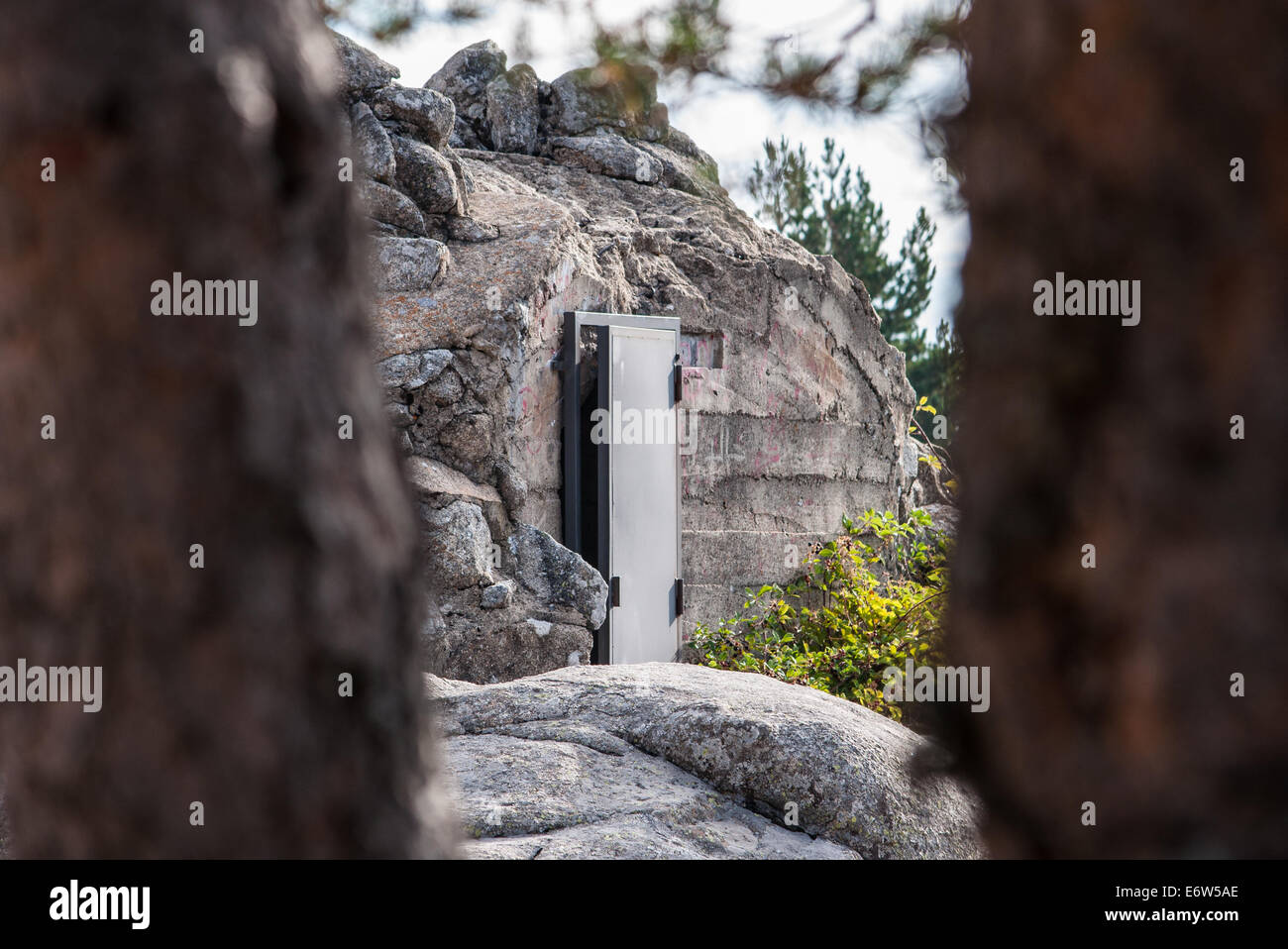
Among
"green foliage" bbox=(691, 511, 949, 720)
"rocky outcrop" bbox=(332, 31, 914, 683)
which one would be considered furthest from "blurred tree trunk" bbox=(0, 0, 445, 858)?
"green foliage" bbox=(691, 511, 949, 720)

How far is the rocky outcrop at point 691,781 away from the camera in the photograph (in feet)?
10.2

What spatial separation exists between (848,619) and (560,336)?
2754 mm

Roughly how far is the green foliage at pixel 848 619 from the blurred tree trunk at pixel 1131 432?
467 centimetres

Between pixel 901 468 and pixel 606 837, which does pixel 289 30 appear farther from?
pixel 901 468

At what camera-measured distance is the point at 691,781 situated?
3451mm

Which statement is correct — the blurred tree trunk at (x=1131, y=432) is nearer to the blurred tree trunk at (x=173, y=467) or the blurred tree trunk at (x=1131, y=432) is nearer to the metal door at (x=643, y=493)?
the blurred tree trunk at (x=173, y=467)

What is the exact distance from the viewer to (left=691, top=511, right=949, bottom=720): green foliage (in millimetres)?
6703

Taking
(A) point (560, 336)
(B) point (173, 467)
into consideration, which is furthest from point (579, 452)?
(B) point (173, 467)

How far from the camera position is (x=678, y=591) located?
760 centimetres

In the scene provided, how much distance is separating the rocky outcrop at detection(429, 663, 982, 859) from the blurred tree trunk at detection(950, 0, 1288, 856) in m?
2.05

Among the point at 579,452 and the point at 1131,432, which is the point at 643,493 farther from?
the point at 1131,432

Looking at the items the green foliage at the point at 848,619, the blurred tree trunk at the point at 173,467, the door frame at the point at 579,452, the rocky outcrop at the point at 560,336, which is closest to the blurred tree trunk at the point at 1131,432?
the blurred tree trunk at the point at 173,467
